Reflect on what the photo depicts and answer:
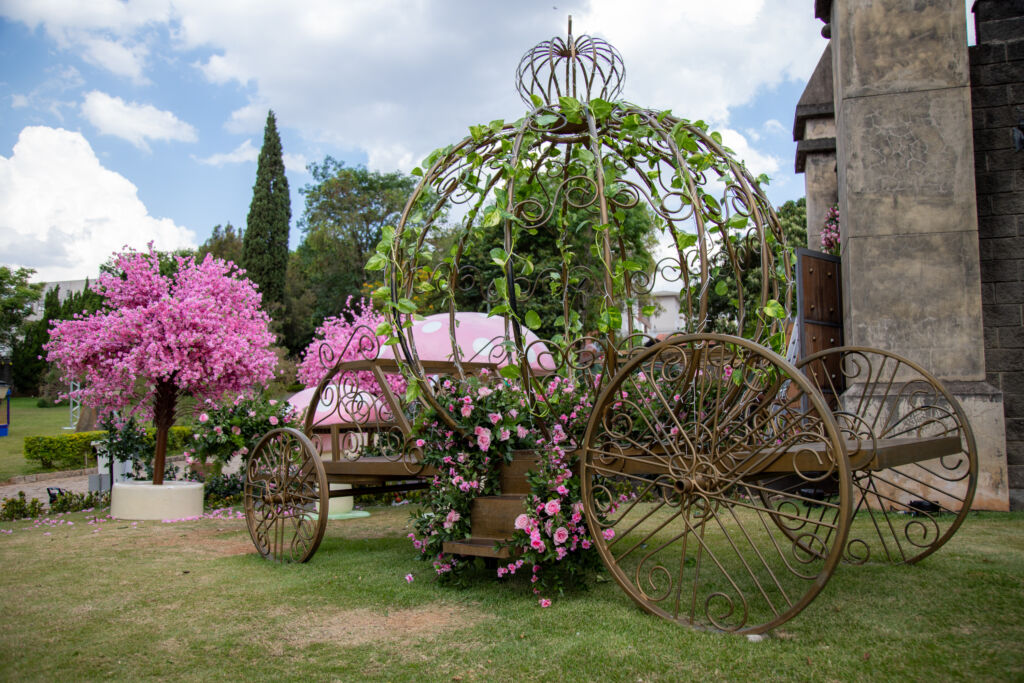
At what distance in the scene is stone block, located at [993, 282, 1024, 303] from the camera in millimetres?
6148

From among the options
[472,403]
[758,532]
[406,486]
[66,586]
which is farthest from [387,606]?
[758,532]

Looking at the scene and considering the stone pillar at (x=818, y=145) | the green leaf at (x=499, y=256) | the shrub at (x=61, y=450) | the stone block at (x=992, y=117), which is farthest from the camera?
the shrub at (x=61, y=450)

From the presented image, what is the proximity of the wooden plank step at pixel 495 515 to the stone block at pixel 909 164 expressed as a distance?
4.18 metres

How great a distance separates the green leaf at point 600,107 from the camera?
3895 millimetres

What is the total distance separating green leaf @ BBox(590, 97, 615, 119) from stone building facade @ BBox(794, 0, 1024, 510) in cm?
335

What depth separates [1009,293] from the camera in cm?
616

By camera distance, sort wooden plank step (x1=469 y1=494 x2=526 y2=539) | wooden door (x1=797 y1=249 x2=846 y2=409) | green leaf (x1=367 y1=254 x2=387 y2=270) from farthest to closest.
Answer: wooden door (x1=797 y1=249 x2=846 y2=409)
green leaf (x1=367 y1=254 x2=387 y2=270)
wooden plank step (x1=469 y1=494 x2=526 y2=539)

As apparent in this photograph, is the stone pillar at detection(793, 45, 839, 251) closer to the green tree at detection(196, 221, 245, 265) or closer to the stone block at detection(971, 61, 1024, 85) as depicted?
the stone block at detection(971, 61, 1024, 85)

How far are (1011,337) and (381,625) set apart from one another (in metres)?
5.62

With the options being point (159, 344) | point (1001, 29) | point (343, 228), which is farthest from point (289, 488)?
point (343, 228)

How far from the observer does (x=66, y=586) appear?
4340 millimetres

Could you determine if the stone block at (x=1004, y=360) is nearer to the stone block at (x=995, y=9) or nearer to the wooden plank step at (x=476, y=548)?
the stone block at (x=995, y=9)

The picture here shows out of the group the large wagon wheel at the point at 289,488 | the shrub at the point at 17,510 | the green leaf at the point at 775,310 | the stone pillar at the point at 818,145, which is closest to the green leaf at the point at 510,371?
the green leaf at the point at 775,310

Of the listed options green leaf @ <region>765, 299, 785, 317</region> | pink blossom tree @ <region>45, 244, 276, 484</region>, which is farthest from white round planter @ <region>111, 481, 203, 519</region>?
green leaf @ <region>765, 299, 785, 317</region>
